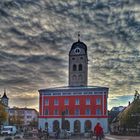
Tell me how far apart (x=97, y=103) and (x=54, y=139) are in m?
47.1

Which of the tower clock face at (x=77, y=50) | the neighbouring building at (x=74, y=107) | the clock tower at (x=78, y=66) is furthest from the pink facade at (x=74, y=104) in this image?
the tower clock face at (x=77, y=50)

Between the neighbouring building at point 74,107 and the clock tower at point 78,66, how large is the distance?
2251 mm

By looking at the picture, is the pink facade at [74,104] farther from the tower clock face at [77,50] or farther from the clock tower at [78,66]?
the tower clock face at [77,50]

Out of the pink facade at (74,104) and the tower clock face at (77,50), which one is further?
the tower clock face at (77,50)

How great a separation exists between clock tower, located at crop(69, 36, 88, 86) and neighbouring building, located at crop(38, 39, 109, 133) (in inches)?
88.6

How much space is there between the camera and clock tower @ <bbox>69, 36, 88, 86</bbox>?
112 m

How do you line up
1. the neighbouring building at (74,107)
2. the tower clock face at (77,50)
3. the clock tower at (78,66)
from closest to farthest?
the neighbouring building at (74,107)
the clock tower at (78,66)
the tower clock face at (77,50)

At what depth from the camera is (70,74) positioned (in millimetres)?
113375

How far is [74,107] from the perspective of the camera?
4107 inches

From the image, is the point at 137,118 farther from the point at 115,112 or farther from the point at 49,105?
the point at 115,112

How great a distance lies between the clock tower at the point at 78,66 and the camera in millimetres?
112250

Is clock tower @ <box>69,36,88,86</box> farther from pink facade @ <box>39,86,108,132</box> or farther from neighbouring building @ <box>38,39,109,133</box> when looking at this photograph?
pink facade @ <box>39,86,108,132</box>

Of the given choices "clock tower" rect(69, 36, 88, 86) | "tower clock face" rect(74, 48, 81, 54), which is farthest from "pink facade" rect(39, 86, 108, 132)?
"tower clock face" rect(74, 48, 81, 54)

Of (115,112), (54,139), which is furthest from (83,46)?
(115,112)
